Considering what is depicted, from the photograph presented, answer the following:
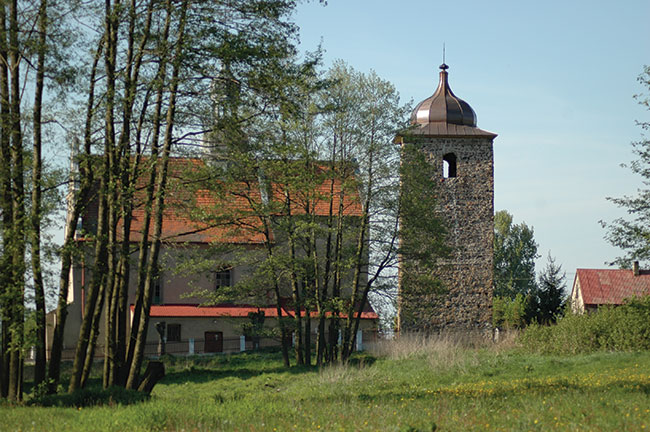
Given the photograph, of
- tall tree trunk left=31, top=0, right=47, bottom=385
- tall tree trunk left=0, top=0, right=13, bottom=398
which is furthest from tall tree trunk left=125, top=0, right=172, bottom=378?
tall tree trunk left=0, top=0, right=13, bottom=398

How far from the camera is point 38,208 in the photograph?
14766 mm

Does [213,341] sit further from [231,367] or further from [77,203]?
[77,203]

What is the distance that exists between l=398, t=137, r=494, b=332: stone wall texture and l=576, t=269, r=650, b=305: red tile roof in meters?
17.3

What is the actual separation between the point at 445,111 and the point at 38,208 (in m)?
24.5

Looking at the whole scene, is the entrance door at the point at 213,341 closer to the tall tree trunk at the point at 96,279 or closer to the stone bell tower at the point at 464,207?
the stone bell tower at the point at 464,207

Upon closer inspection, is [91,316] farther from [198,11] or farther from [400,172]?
[400,172]

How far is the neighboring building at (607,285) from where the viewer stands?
165 ft

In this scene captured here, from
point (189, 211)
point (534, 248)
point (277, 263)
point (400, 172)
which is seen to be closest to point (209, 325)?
point (277, 263)

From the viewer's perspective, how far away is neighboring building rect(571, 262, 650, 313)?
50.2 m

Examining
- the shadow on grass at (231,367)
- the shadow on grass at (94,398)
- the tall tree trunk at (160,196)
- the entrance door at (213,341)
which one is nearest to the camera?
the shadow on grass at (94,398)

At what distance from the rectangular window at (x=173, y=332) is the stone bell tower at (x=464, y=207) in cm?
1119

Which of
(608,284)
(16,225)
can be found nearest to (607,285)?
(608,284)

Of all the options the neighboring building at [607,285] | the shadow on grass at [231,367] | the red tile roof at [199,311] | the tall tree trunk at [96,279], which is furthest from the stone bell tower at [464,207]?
the tall tree trunk at [96,279]

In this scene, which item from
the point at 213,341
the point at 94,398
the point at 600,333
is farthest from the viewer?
the point at 213,341
